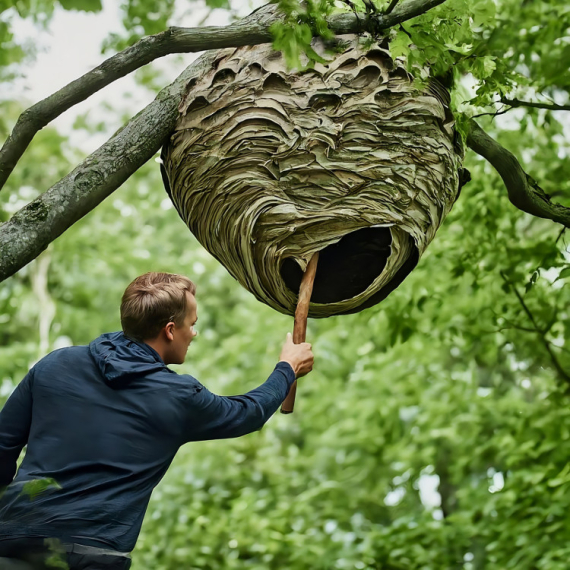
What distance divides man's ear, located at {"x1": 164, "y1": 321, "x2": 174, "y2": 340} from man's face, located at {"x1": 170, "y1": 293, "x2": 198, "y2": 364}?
0.01 metres

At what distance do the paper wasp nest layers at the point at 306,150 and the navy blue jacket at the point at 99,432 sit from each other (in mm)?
512

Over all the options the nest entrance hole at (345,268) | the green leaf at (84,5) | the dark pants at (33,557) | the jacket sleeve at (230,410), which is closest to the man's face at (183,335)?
the jacket sleeve at (230,410)

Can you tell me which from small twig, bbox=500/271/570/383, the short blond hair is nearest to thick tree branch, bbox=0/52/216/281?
the short blond hair

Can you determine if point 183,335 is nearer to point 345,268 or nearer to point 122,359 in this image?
point 122,359

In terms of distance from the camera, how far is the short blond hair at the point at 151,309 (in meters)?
1.88

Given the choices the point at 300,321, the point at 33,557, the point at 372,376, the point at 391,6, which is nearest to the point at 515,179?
the point at 391,6

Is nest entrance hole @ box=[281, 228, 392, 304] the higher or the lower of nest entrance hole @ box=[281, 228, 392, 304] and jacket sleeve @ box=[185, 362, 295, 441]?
the higher

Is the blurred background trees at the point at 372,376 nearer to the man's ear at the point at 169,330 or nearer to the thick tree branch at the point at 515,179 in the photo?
the thick tree branch at the point at 515,179

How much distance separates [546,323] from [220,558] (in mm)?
3496

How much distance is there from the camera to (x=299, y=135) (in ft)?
6.58

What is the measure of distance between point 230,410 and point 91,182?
63 cm

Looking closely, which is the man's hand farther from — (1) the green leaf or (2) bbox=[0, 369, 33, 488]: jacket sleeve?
(1) the green leaf

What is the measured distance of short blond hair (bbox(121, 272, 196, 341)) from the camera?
1.88 m

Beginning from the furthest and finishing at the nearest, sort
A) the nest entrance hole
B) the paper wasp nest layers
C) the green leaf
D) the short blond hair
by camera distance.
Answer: the green leaf, the nest entrance hole, the paper wasp nest layers, the short blond hair
